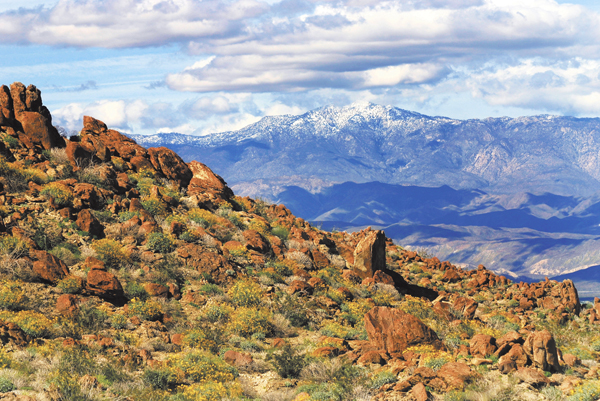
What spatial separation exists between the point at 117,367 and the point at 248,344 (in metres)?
5.09

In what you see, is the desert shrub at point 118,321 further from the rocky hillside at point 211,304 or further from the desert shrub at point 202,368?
the desert shrub at point 202,368

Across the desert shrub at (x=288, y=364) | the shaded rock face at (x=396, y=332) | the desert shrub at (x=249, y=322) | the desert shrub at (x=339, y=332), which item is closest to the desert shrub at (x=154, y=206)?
the desert shrub at (x=249, y=322)

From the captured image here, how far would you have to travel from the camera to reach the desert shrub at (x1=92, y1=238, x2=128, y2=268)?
22172 mm

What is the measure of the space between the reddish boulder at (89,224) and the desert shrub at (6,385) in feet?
40.6

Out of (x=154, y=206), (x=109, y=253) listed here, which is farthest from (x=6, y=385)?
(x=154, y=206)

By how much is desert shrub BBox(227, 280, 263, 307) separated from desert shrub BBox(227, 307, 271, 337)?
A: 1.03m

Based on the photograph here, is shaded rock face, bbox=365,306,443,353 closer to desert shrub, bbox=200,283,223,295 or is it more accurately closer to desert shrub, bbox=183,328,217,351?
desert shrub, bbox=183,328,217,351

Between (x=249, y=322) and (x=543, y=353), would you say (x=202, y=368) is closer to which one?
(x=249, y=322)

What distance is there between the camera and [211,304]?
21.3 m

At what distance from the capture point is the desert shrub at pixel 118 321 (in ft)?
58.1

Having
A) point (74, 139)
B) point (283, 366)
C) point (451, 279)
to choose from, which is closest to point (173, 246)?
point (283, 366)

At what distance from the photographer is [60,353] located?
Result: 14281 millimetres

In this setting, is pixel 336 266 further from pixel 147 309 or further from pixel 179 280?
pixel 147 309

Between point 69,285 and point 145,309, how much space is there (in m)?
2.85
